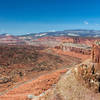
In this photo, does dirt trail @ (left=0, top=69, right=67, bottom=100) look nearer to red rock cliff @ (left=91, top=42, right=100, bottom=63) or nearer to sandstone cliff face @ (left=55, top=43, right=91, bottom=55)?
red rock cliff @ (left=91, top=42, right=100, bottom=63)

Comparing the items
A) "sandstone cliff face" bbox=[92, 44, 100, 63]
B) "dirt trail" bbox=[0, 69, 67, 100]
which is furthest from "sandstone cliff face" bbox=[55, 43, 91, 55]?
"sandstone cliff face" bbox=[92, 44, 100, 63]

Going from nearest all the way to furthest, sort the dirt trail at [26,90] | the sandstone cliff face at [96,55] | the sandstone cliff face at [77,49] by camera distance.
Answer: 1. the sandstone cliff face at [96,55]
2. the dirt trail at [26,90]
3. the sandstone cliff face at [77,49]

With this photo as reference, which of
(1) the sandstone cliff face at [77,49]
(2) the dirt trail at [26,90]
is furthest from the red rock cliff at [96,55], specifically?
(1) the sandstone cliff face at [77,49]

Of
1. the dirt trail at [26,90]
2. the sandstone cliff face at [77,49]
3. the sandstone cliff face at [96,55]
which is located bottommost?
the dirt trail at [26,90]

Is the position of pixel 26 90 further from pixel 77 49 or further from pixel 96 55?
pixel 77 49

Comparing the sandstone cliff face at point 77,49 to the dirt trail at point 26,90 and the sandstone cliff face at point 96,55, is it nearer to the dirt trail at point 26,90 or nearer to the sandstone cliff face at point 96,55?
the dirt trail at point 26,90

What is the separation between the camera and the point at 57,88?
58.5 ft

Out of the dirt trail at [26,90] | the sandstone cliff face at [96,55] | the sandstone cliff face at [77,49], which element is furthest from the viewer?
the sandstone cliff face at [77,49]

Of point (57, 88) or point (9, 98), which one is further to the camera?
point (9, 98)

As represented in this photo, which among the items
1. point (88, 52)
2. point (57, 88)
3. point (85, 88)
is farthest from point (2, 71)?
point (88, 52)

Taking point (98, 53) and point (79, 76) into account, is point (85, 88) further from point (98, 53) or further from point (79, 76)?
point (98, 53)

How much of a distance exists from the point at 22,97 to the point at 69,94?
12.6 meters

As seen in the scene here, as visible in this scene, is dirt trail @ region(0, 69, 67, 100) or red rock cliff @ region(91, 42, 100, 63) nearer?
red rock cliff @ region(91, 42, 100, 63)

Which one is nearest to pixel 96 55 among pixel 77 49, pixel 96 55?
pixel 96 55
